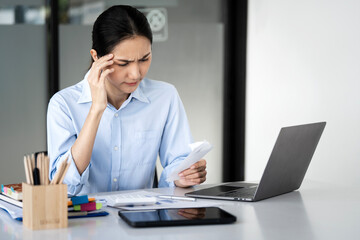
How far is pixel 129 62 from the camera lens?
2064 mm

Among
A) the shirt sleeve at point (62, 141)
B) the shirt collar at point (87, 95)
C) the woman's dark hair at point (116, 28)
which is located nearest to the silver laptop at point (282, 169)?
the shirt sleeve at point (62, 141)

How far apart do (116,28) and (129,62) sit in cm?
14

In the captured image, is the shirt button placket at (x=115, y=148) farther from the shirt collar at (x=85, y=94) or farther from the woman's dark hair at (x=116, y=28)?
the woman's dark hair at (x=116, y=28)

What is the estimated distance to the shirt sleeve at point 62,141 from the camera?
76.0 inches

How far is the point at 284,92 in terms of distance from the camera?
3.67 m

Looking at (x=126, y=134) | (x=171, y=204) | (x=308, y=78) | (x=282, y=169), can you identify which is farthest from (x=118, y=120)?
(x=308, y=78)

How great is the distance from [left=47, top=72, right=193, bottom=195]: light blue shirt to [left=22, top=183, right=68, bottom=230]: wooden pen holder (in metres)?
0.61

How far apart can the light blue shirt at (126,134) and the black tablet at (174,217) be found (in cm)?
58

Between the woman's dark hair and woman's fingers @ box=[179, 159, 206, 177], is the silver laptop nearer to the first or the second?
woman's fingers @ box=[179, 159, 206, 177]

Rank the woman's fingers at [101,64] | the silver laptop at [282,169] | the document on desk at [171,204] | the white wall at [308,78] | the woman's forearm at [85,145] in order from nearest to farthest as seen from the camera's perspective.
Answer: the document on desk at [171,204]
the silver laptop at [282,169]
the woman's forearm at [85,145]
the woman's fingers at [101,64]
the white wall at [308,78]

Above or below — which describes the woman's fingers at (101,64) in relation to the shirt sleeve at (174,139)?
above

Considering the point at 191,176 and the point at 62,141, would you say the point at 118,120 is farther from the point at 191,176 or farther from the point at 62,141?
the point at 191,176

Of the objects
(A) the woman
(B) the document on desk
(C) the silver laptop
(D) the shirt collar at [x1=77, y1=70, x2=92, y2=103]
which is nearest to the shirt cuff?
(A) the woman

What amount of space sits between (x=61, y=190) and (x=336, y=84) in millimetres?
2170
